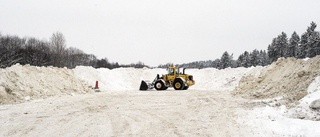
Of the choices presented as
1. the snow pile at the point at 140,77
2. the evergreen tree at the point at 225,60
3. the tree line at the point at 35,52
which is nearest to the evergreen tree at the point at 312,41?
the snow pile at the point at 140,77

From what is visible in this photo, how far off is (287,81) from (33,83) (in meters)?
15.5

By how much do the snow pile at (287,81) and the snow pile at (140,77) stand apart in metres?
12.6

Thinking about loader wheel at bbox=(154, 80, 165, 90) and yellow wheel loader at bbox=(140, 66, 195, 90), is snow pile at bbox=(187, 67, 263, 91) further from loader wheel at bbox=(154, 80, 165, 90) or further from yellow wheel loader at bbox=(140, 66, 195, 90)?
loader wheel at bbox=(154, 80, 165, 90)

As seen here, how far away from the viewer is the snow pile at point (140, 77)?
38694mm

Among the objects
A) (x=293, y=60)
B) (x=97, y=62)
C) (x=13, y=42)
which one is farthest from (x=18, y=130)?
(x=97, y=62)

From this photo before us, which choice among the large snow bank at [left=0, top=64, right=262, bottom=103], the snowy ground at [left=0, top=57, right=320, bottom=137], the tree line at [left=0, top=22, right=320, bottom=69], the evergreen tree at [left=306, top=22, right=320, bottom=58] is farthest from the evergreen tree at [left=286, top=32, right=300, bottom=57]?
the snowy ground at [left=0, top=57, right=320, bottom=137]

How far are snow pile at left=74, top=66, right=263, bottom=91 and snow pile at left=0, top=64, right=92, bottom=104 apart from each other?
10143 mm

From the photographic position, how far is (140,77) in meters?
48.7

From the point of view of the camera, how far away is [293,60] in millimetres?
22453

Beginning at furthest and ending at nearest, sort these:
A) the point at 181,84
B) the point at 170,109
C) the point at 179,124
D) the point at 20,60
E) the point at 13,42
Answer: the point at 13,42 < the point at 20,60 < the point at 181,84 < the point at 170,109 < the point at 179,124

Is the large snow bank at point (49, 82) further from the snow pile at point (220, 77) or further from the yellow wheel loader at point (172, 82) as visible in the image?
the yellow wheel loader at point (172, 82)

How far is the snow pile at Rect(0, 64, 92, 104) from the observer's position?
62.1 feet

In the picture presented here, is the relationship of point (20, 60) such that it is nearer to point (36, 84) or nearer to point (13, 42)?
point (13, 42)

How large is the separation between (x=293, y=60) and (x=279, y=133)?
1333cm
